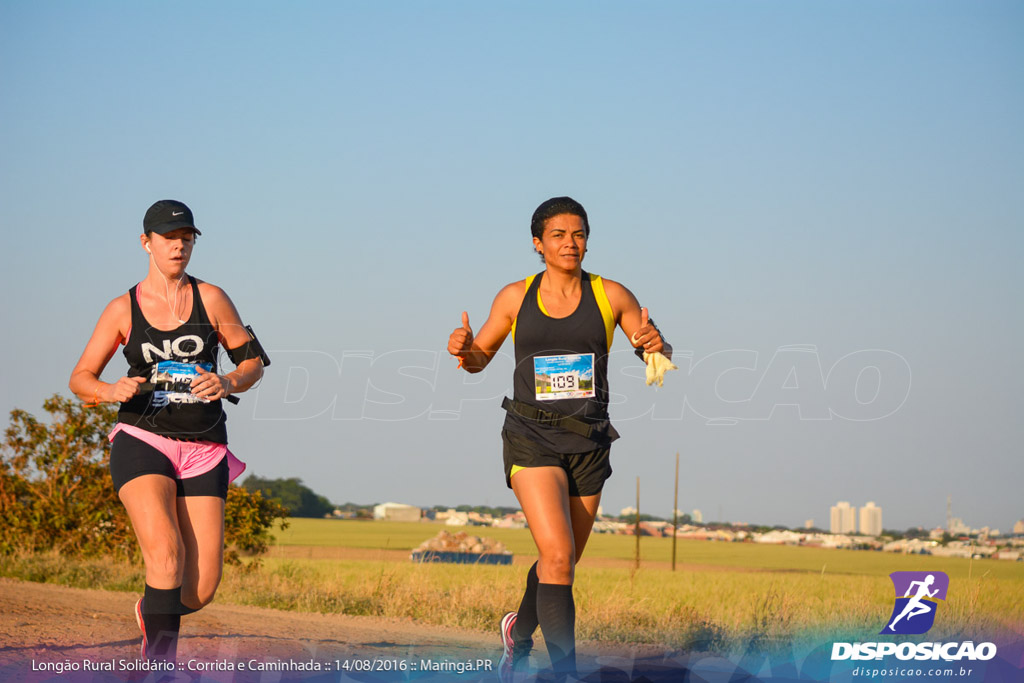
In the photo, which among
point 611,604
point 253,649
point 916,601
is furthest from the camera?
point 611,604

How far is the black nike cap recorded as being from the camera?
5.41 meters

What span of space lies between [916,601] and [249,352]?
635cm

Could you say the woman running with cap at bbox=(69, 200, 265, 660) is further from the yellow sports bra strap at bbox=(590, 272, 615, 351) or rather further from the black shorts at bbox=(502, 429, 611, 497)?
the yellow sports bra strap at bbox=(590, 272, 615, 351)

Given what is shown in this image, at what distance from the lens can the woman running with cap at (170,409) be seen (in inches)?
201

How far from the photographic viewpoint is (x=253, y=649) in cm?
685

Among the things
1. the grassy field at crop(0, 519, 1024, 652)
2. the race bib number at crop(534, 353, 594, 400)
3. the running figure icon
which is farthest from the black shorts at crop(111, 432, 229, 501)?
the running figure icon

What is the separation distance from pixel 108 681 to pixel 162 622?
1.76 ft

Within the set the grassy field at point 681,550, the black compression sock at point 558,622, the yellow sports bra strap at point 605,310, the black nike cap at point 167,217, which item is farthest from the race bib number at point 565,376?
the grassy field at point 681,550

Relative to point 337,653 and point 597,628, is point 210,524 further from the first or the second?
point 597,628

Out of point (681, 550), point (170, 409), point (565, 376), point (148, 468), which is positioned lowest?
point (681, 550)

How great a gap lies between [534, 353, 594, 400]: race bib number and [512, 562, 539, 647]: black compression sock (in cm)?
109

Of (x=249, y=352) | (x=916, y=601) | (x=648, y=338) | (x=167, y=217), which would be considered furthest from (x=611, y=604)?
(x=167, y=217)

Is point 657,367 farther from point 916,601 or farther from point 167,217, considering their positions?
point 916,601

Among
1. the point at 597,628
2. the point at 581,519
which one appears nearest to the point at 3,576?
the point at 597,628
